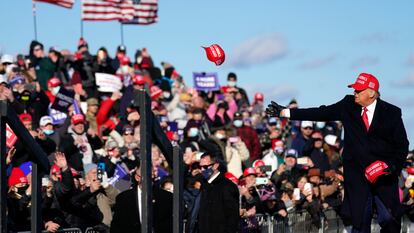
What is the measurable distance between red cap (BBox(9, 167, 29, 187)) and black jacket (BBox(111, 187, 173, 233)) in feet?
4.44

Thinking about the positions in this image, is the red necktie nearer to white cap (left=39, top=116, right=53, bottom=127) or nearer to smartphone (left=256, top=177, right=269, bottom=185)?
smartphone (left=256, top=177, right=269, bottom=185)

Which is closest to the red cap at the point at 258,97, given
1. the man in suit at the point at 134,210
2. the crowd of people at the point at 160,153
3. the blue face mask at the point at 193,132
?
the crowd of people at the point at 160,153

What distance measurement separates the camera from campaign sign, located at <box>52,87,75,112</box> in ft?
75.0

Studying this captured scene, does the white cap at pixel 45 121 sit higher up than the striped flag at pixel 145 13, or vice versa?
the striped flag at pixel 145 13

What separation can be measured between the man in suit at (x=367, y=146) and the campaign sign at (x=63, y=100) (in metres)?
8.93

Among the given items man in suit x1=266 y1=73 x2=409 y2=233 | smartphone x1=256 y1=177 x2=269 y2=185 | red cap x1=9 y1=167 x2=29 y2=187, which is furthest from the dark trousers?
smartphone x1=256 y1=177 x2=269 y2=185

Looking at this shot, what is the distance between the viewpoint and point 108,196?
17.9m

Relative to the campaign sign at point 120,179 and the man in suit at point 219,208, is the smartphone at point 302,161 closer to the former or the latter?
the campaign sign at point 120,179

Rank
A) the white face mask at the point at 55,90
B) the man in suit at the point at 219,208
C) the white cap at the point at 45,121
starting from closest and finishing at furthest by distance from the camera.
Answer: the man in suit at the point at 219,208
the white cap at the point at 45,121
the white face mask at the point at 55,90

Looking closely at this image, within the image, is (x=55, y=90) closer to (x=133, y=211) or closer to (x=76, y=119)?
(x=76, y=119)

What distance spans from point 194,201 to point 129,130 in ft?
15.7

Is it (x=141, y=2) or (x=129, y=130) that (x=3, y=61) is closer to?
(x=129, y=130)

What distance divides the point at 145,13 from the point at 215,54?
22.9m

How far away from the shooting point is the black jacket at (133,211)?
51.0ft
